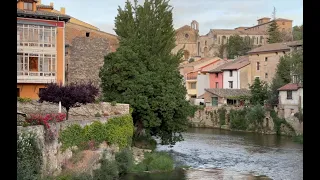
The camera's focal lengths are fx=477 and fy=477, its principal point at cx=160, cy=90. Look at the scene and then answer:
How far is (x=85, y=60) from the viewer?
1257 inches

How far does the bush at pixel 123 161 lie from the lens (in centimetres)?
1745

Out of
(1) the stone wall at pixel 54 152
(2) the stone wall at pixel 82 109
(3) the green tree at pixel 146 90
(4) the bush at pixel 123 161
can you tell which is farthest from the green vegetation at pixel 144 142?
(1) the stone wall at pixel 54 152

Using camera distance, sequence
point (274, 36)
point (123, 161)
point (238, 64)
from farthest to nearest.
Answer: point (274, 36)
point (238, 64)
point (123, 161)

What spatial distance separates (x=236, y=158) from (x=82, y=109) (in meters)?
7.64

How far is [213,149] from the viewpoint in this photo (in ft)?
84.9

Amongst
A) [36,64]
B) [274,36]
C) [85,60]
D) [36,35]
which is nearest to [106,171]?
[36,64]

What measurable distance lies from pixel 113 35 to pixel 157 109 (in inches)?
484

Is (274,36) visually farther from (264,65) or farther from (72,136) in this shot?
(72,136)

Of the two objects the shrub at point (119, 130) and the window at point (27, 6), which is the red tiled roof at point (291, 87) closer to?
the shrub at point (119, 130)

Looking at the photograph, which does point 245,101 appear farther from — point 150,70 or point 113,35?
point 150,70

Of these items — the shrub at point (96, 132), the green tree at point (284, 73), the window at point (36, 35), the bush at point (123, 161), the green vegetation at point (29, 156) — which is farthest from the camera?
the green tree at point (284, 73)

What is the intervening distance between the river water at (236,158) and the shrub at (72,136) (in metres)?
2.35

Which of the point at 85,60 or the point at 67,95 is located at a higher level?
the point at 85,60
